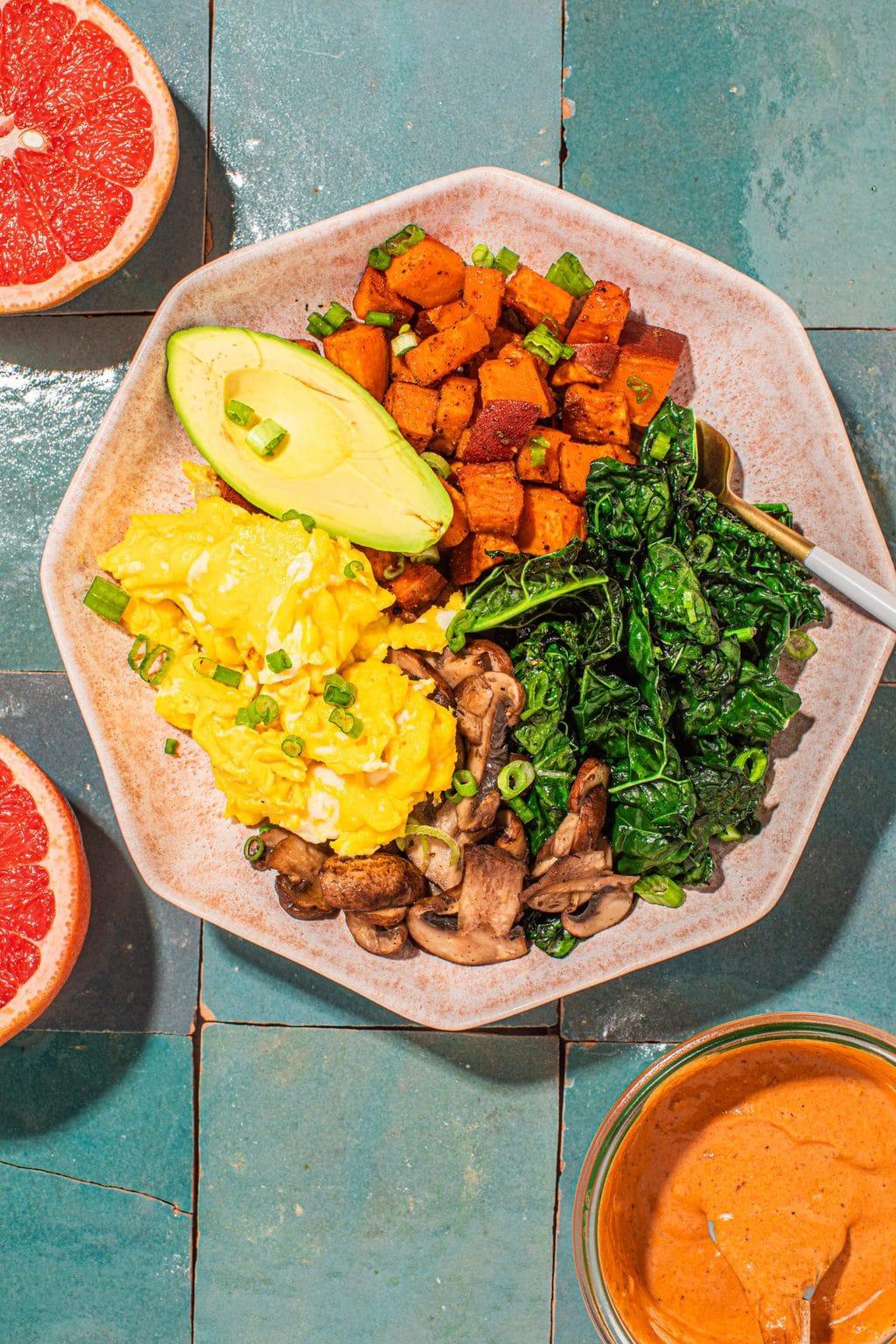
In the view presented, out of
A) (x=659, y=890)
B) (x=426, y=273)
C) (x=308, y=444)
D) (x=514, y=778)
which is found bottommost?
(x=659, y=890)

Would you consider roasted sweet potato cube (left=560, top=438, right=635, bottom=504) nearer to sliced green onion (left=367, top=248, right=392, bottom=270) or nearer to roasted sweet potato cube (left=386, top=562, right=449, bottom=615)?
roasted sweet potato cube (left=386, top=562, right=449, bottom=615)

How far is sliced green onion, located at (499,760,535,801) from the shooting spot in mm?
2523

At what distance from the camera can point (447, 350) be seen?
8.13 ft

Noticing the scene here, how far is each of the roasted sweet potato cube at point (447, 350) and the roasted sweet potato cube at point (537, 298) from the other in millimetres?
159

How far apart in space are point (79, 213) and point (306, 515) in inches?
46.6

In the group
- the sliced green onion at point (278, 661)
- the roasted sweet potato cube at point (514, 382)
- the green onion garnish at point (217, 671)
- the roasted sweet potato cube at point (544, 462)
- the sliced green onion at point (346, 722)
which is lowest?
the green onion garnish at point (217, 671)

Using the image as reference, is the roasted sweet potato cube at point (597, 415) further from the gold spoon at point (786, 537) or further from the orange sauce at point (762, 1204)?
the orange sauce at point (762, 1204)

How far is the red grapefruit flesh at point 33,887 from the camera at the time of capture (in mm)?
2742

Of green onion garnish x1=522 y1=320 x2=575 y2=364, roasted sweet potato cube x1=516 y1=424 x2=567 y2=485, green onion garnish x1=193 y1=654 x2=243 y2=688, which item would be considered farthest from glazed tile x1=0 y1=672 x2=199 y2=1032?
green onion garnish x1=522 y1=320 x2=575 y2=364

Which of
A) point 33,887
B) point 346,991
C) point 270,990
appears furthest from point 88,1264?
point 33,887

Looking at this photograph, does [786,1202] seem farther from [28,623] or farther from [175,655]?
[28,623]

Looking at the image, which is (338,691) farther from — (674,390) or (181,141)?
(181,141)

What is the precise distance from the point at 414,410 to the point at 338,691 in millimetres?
751

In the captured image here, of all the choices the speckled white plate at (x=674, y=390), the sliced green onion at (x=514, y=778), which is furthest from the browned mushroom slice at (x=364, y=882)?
the sliced green onion at (x=514, y=778)
